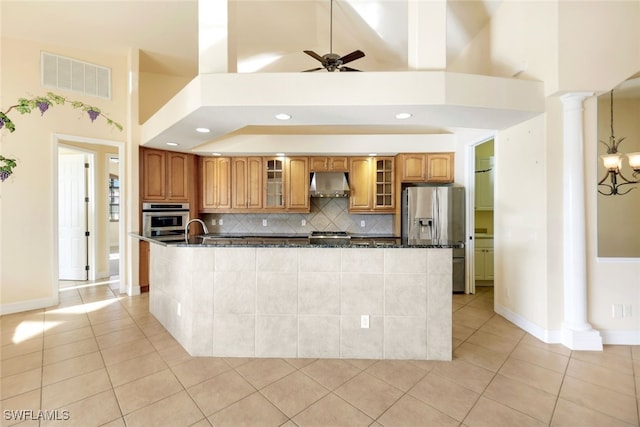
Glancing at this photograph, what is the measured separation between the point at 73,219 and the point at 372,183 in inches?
215

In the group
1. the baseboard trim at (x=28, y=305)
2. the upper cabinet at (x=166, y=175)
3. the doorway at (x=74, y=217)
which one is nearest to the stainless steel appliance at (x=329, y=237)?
the upper cabinet at (x=166, y=175)

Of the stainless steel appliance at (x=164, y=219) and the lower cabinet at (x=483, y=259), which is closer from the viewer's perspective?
the stainless steel appliance at (x=164, y=219)

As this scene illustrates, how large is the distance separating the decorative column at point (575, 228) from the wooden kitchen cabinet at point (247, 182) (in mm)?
4173

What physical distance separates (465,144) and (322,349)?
11.7 feet

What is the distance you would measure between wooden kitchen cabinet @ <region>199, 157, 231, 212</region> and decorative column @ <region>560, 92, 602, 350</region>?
4673 mm

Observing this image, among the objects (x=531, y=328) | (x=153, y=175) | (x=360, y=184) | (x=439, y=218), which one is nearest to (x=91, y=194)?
(x=153, y=175)

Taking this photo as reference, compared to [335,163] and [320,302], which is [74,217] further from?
[320,302]

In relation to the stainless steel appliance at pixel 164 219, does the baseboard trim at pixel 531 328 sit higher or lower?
lower

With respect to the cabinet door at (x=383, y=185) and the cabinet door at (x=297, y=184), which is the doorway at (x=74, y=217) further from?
the cabinet door at (x=383, y=185)

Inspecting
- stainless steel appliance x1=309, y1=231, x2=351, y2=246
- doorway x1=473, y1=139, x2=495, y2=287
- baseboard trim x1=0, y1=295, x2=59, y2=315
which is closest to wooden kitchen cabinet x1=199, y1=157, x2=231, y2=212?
stainless steel appliance x1=309, y1=231, x2=351, y2=246

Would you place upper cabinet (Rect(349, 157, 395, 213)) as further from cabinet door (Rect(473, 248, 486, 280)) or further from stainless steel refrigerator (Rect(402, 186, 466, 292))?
cabinet door (Rect(473, 248, 486, 280))

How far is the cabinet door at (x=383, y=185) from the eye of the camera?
486 cm

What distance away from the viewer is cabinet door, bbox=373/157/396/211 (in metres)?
4.86

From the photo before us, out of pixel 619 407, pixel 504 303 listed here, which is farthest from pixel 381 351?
pixel 504 303
